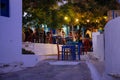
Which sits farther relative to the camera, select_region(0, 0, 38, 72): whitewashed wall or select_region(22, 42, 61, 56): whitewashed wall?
select_region(22, 42, 61, 56): whitewashed wall

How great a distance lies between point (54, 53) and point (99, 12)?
30.4ft

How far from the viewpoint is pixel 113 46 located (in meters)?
12.3

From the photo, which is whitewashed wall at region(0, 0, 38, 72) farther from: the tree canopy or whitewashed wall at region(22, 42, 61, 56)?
the tree canopy

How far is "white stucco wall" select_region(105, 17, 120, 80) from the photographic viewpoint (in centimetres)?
1199

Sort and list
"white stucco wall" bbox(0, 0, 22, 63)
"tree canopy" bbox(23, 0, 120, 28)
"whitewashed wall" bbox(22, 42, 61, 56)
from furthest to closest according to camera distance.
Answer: "tree canopy" bbox(23, 0, 120, 28) → "whitewashed wall" bbox(22, 42, 61, 56) → "white stucco wall" bbox(0, 0, 22, 63)

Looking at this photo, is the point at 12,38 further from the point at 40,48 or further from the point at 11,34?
the point at 40,48

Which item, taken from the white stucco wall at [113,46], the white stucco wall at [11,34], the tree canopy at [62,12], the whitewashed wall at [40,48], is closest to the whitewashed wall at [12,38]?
the white stucco wall at [11,34]

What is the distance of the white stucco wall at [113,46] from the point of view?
12.0 meters

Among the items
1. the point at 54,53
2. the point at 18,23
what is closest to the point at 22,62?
the point at 18,23

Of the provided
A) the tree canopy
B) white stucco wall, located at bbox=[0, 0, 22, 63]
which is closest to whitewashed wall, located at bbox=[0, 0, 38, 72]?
white stucco wall, located at bbox=[0, 0, 22, 63]

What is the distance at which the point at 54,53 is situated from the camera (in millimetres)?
25234

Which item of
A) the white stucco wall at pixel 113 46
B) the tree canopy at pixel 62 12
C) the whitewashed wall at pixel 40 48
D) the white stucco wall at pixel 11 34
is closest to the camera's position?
the white stucco wall at pixel 113 46

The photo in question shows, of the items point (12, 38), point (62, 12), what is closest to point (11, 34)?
point (12, 38)

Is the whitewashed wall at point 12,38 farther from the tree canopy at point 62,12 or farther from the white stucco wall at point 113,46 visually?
the tree canopy at point 62,12
